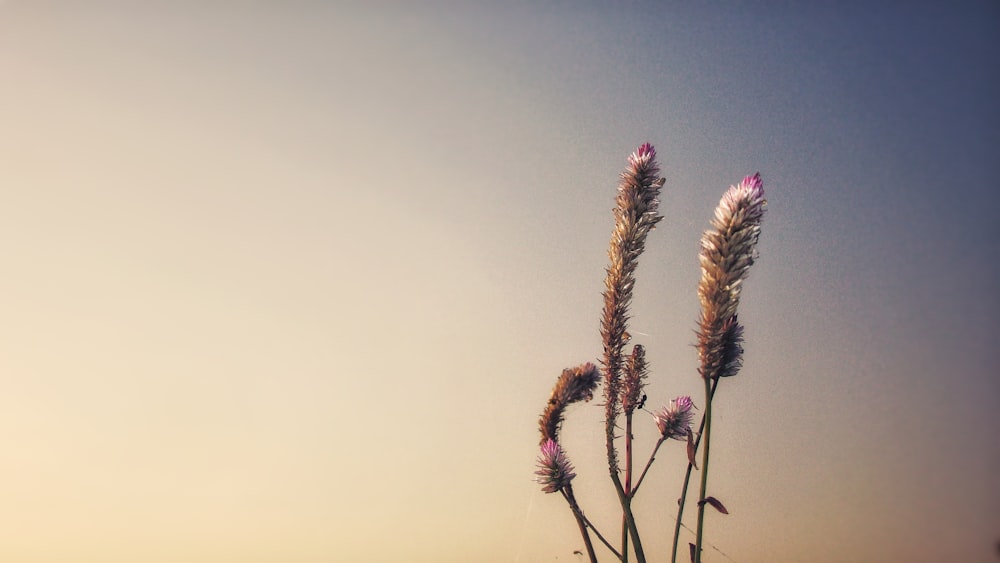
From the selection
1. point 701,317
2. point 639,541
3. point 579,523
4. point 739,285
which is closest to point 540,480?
point 579,523

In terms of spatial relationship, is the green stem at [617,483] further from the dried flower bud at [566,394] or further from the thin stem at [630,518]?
the dried flower bud at [566,394]

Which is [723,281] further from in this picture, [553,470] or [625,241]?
[553,470]

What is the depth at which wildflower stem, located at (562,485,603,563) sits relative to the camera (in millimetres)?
1703

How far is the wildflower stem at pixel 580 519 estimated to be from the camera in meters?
1.70

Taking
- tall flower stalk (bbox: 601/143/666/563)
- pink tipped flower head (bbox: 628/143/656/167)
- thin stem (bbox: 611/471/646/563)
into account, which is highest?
pink tipped flower head (bbox: 628/143/656/167)

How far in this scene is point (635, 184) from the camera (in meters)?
1.92

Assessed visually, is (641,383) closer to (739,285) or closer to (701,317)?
(701,317)

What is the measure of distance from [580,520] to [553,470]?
15 cm

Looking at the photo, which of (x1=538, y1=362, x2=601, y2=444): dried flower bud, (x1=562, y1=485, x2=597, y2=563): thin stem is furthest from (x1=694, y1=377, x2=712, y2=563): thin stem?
(x1=538, y1=362, x2=601, y2=444): dried flower bud

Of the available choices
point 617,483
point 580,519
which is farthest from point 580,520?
point 617,483

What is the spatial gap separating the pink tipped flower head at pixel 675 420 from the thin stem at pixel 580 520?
12.5 inches

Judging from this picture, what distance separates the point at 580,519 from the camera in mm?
1780

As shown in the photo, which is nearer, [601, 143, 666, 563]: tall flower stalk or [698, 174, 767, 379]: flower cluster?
[698, 174, 767, 379]: flower cluster

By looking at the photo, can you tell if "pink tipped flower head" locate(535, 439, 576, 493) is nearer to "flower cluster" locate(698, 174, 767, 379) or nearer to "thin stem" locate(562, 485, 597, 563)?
"thin stem" locate(562, 485, 597, 563)
